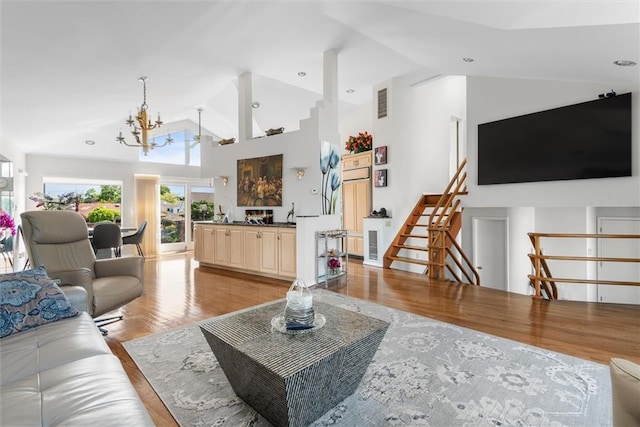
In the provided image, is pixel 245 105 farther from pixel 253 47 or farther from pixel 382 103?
pixel 382 103

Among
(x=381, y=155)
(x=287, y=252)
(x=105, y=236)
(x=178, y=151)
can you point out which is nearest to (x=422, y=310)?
(x=287, y=252)

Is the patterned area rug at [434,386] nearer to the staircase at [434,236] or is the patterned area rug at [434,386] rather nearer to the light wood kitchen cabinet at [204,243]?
the staircase at [434,236]

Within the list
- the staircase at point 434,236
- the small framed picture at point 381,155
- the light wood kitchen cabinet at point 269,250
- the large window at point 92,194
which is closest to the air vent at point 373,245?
the staircase at point 434,236

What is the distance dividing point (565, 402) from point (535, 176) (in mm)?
3763

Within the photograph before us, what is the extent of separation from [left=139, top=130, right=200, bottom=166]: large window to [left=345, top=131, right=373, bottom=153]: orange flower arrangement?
446 centimetres

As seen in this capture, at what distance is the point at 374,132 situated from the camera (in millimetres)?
6672

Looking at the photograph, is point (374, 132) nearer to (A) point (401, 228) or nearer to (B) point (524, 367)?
(A) point (401, 228)

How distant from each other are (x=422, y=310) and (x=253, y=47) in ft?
14.8

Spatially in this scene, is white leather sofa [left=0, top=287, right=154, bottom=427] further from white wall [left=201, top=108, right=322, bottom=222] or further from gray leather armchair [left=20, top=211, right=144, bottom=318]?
white wall [left=201, top=108, right=322, bottom=222]

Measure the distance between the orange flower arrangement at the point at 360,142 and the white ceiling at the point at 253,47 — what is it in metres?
1.09

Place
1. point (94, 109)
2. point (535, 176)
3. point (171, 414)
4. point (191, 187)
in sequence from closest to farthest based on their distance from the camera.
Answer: point (171, 414) → point (535, 176) → point (94, 109) → point (191, 187)

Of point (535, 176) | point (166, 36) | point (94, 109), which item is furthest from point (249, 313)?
point (94, 109)

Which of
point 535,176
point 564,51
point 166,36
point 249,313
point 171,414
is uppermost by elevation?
point 166,36

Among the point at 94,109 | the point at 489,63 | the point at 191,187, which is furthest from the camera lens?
the point at 191,187
